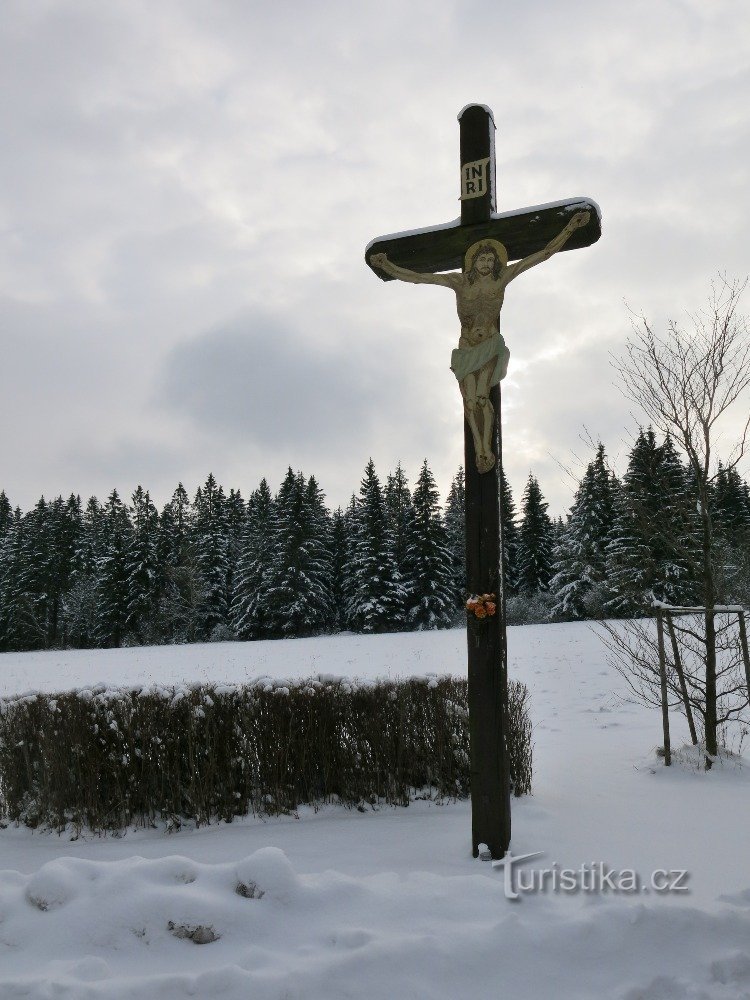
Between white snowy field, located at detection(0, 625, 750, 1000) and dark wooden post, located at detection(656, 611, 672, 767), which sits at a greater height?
dark wooden post, located at detection(656, 611, 672, 767)

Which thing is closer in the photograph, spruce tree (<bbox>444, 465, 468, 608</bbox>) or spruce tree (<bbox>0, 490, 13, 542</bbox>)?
spruce tree (<bbox>444, 465, 468, 608</bbox>)

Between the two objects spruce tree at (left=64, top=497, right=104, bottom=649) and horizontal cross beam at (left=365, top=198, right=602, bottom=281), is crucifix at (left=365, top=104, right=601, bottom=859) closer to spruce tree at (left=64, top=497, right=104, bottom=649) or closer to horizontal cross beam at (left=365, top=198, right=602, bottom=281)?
horizontal cross beam at (left=365, top=198, right=602, bottom=281)

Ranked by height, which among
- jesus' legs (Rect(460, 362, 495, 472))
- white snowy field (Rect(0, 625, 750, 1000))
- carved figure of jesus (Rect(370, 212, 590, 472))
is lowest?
white snowy field (Rect(0, 625, 750, 1000))

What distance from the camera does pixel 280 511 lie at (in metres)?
43.0

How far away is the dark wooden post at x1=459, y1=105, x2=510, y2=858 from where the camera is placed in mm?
4215

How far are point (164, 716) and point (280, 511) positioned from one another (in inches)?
1487

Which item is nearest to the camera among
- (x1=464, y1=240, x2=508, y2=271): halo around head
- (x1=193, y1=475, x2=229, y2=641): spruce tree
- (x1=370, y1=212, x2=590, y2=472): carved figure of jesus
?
(x1=370, y1=212, x2=590, y2=472): carved figure of jesus

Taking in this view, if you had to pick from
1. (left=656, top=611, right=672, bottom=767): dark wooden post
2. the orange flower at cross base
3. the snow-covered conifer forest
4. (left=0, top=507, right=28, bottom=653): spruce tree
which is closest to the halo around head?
the orange flower at cross base

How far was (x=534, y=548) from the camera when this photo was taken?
1720 inches

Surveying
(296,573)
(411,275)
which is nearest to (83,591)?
(296,573)

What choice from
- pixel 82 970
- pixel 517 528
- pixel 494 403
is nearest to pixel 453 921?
pixel 82 970

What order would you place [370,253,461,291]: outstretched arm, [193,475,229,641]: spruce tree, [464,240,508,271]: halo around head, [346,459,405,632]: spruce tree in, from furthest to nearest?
1. [193,475,229,641]: spruce tree
2. [346,459,405,632]: spruce tree
3. [370,253,461,291]: outstretched arm
4. [464,240,508,271]: halo around head

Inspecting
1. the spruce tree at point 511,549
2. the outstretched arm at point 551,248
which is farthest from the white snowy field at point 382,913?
the spruce tree at point 511,549

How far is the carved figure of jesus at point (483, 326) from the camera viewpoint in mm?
4410
